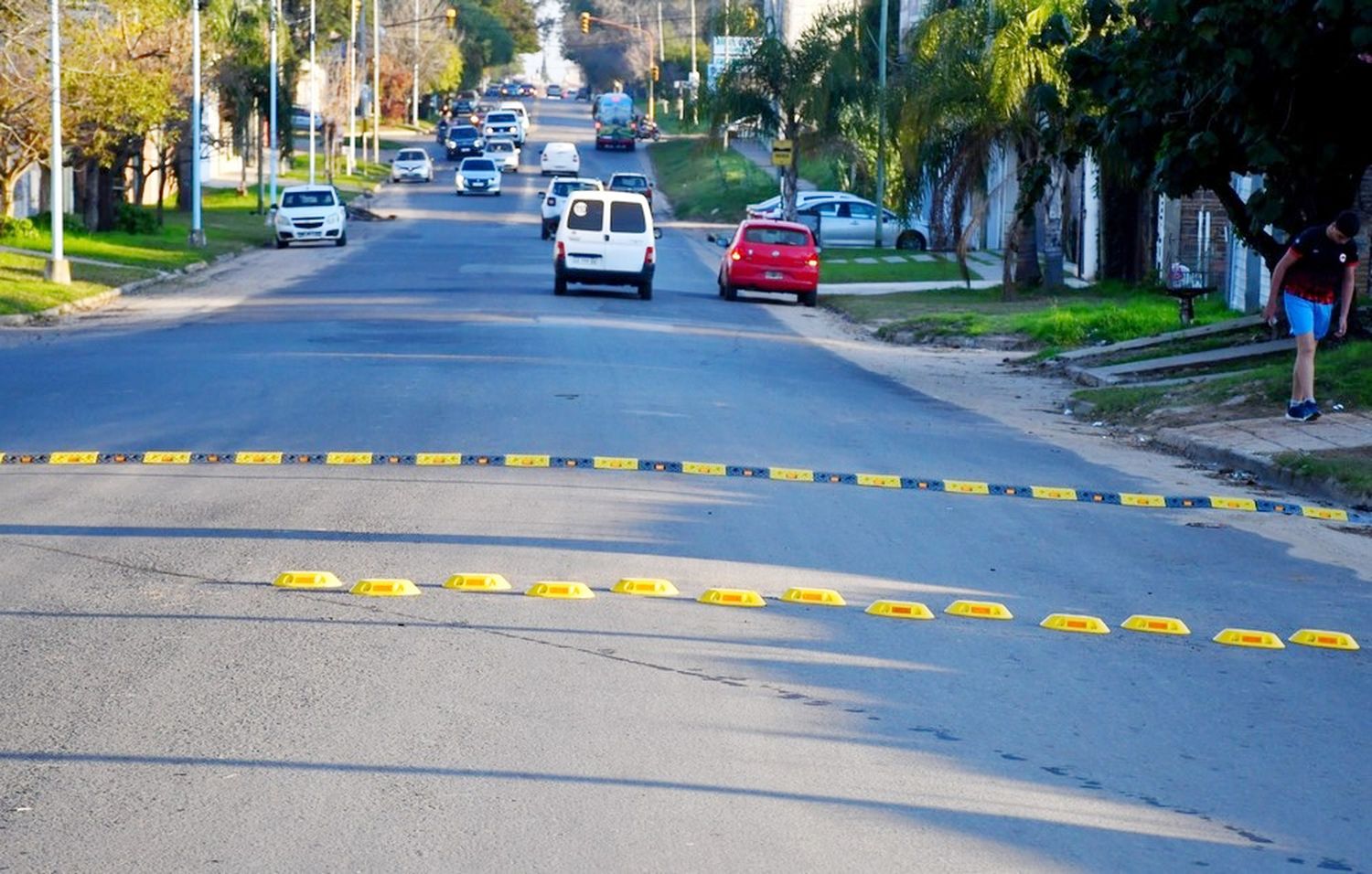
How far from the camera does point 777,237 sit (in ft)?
110

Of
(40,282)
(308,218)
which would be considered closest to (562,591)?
(40,282)

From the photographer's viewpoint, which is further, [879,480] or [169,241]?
[169,241]

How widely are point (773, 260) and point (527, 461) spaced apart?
20742 millimetres

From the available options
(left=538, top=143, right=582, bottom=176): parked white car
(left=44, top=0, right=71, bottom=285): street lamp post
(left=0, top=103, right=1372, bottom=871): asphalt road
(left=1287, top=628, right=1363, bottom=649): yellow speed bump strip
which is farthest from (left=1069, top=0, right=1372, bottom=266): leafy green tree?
(left=538, top=143, right=582, bottom=176): parked white car

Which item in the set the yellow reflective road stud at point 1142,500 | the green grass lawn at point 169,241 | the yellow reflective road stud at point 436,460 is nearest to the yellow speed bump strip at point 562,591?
the yellow reflective road stud at point 436,460

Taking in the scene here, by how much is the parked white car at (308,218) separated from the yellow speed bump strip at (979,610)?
3895 centimetres

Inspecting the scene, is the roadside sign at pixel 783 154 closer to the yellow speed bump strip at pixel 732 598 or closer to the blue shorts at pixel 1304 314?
the blue shorts at pixel 1304 314

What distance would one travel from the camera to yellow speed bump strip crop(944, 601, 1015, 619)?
28.1 ft

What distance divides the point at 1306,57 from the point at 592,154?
7849 cm

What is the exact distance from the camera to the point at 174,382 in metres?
18.0

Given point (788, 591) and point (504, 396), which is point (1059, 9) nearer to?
point (504, 396)

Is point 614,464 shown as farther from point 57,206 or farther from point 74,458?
point 57,206

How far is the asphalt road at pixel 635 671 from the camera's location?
18.1 ft

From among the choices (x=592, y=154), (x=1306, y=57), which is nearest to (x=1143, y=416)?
(x=1306, y=57)
